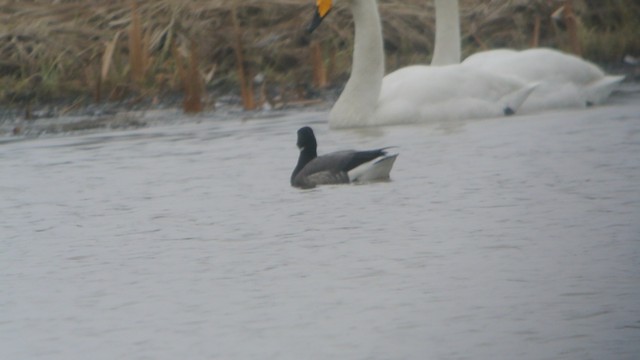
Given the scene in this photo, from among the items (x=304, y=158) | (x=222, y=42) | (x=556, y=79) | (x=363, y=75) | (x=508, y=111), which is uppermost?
(x=222, y=42)

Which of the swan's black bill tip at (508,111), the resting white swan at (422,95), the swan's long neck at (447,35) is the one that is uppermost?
the swan's long neck at (447,35)

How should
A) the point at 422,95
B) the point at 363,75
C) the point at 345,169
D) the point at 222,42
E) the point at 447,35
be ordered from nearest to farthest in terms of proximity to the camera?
the point at 345,169 → the point at 422,95 → the point at 363,75 → the point at 447,35 → the point at 222,42

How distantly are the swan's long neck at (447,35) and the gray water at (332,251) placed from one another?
2.02m

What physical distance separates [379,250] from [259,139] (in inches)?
188

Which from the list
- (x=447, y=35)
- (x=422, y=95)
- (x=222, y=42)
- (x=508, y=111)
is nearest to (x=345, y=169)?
(x=422, y=95)

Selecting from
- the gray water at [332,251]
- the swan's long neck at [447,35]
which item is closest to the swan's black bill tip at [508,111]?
the gray water at [332,251]

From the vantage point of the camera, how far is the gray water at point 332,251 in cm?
624

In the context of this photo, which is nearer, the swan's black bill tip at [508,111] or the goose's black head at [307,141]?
the goose's black head at [307,141]

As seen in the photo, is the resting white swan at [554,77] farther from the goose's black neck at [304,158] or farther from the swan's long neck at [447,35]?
the goose's black neck at [304,158]

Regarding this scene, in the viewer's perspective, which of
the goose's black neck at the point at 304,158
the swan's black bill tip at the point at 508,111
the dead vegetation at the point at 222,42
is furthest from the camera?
the dead vegetation at the point at 222,42

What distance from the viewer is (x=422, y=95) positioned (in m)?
13.0

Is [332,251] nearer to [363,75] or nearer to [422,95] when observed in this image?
[422,95]

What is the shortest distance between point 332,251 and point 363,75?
17.9 ft

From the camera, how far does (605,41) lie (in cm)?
1680
